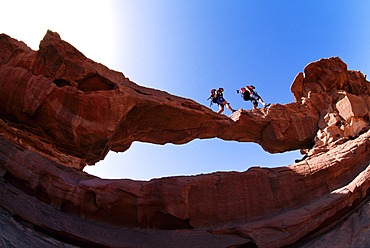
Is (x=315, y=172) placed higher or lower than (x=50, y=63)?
lower

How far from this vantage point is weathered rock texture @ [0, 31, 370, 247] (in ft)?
26.7

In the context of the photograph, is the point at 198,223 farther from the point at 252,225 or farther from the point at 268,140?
the point at 268,140

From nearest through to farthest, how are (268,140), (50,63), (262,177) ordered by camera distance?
(262,177) → (50,63) → (268,140)

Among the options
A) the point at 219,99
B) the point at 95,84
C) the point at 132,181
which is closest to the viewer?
the point at 132,181

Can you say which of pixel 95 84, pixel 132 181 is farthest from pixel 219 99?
pixel 132 181

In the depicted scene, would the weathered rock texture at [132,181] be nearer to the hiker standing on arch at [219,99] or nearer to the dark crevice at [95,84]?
the dark crevice at [95,84]

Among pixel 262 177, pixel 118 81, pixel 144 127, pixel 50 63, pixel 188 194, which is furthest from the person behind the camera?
pixel 144 127

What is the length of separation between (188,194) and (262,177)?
204cm

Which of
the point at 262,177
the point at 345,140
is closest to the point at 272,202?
the point at 262,177

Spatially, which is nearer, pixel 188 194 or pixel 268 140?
pixel 188 194

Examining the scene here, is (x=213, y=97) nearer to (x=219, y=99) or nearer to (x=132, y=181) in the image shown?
(x=219, y=99)

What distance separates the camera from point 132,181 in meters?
9.00

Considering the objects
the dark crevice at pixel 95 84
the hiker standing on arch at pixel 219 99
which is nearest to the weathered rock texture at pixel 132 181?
the dark crevice at pixel 95 84

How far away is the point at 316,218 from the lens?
865 cm
